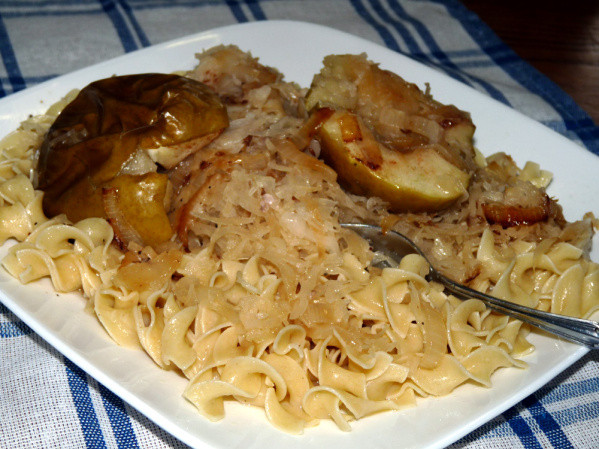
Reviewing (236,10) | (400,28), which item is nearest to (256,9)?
(236,10)

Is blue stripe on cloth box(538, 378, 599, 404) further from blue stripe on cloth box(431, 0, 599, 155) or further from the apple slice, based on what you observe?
blue stripe on cloth box(431, 0, 599, 155)

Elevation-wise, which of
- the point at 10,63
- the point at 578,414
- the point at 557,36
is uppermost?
the point at 557,36

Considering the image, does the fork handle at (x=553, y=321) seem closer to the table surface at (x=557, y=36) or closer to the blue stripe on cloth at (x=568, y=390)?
the blue stripe on cloth at (x=568, y=390)

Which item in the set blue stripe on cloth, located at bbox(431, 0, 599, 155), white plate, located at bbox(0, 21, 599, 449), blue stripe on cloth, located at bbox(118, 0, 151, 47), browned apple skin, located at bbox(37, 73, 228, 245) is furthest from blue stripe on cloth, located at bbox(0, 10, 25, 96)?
blue stripe on cloth, located at bbox(431, 0, 599, 155)

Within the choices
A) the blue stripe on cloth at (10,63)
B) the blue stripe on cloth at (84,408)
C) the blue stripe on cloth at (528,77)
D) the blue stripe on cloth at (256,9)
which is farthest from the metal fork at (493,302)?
the blue stripe on cloth at (256,9)

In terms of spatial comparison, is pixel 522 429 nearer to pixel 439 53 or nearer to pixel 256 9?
pixel 439 53

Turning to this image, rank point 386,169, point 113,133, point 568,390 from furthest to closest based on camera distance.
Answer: point 568,390 → point 113,133 → point 386,169
